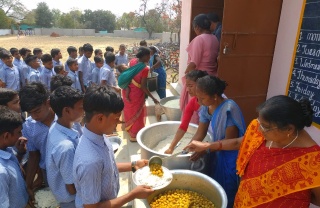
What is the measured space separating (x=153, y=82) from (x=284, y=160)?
204 inches

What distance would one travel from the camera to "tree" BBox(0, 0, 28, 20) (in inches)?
2169

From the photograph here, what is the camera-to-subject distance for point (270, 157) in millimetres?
1628

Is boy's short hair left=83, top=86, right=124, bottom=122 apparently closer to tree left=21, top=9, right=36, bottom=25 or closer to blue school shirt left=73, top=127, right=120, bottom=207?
blue school shirt left=73, top=127, right=120, bottom=207

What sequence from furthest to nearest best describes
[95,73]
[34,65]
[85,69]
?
[85,69]
[95,73]
[34,65]

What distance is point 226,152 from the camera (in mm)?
2309

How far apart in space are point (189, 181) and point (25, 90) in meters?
1.86

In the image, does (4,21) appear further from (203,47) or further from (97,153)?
(97,153)

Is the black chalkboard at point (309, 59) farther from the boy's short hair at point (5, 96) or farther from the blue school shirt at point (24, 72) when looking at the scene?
the blue school shirt at point (24, 72)

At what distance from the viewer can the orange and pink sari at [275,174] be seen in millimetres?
1443

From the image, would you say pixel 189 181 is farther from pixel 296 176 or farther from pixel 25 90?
pixel 25 90

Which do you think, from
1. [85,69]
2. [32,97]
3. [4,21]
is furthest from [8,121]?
[4,21]

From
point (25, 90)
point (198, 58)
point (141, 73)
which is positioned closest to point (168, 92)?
point (141, 73)

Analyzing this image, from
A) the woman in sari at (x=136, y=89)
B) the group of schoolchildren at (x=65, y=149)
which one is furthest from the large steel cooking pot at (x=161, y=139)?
the woman in sari at (x=136, y=89)

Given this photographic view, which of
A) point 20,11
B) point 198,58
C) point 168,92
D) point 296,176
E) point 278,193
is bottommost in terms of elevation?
point 168,92
